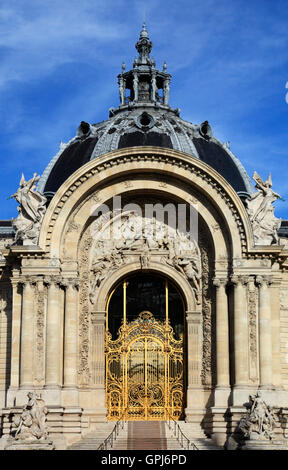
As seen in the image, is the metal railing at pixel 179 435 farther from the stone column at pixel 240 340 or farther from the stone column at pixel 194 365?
the stone column at pixel 240 340

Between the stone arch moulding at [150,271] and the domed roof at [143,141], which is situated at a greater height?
the domed roof at [143,141]

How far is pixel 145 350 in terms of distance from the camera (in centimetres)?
3500

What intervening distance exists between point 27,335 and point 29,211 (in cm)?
439

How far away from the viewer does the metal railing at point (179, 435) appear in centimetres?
3067

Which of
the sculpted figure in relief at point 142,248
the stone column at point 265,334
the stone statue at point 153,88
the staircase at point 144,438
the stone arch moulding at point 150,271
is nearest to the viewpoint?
the staircase at point 144,438

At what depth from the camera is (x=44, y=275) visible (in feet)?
110

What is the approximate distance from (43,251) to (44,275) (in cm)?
83

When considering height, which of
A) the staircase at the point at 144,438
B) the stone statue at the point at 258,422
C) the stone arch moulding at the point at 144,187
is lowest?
the staircase at the point at 144,438

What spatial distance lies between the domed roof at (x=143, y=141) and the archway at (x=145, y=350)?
490 centimetres

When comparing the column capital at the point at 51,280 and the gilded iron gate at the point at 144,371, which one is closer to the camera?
the column capital at the point at 51,280

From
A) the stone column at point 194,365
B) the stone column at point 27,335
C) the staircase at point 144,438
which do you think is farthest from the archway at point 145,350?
the stone column at point 27,335

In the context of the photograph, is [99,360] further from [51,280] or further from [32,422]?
[32,422]

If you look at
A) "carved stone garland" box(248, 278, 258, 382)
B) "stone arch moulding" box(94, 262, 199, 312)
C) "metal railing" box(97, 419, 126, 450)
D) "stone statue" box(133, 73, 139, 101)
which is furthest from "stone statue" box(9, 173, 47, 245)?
"stone statue" box(133, 73, 139, 101)
